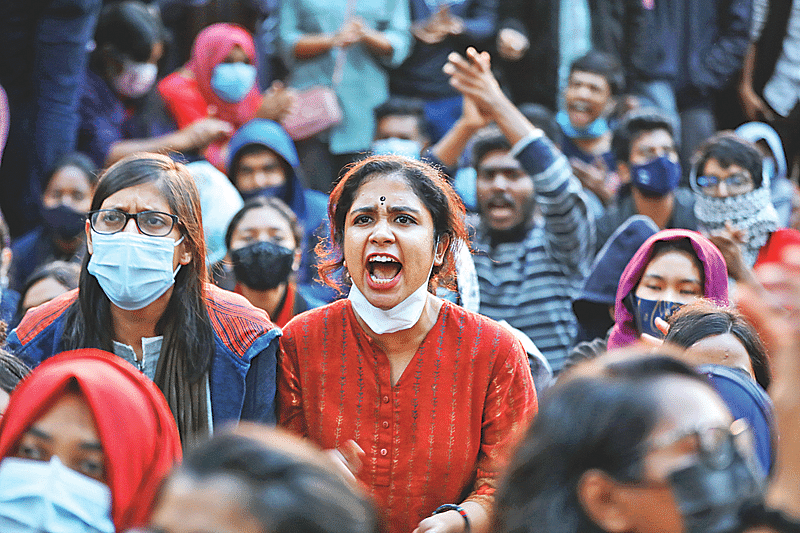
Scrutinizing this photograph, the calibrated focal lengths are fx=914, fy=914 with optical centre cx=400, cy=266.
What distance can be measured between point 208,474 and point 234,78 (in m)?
5.15

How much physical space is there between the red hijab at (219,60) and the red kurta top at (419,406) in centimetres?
364

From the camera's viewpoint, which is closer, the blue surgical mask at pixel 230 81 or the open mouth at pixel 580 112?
the blue surgical mask at pixel 230 81

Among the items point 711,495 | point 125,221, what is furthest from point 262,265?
point 711,495

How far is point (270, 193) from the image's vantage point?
559 centimetres

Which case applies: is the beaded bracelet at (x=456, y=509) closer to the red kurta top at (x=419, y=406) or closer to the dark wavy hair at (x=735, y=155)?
the red kurta top at (x=419, y=406)

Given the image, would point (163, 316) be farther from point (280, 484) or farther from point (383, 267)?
point (280, 484)

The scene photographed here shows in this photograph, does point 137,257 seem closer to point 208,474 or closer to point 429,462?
point 429,462

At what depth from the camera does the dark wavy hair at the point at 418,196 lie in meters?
3.14

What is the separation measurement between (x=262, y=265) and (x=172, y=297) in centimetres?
114

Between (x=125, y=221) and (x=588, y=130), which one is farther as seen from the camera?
(x=588, y=130)

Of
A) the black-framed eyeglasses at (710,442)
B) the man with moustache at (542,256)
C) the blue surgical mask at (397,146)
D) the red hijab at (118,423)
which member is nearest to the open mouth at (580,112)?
the blue surgical mask at (397,146)

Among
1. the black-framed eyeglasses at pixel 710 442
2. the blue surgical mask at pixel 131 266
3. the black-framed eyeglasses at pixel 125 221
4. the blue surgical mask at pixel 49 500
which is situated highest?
the black-framed eyeglasses at pixel 125 221

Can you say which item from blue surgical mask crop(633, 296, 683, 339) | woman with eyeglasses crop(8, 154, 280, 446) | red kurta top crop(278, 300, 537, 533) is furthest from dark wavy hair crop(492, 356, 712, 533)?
blue surgical mask crop(633, 296, 683, 339)

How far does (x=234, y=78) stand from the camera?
6289 mm
